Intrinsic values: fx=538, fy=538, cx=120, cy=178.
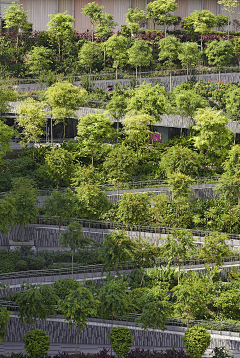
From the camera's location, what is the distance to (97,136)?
129 ft

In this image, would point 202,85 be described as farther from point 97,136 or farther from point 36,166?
point 36,166

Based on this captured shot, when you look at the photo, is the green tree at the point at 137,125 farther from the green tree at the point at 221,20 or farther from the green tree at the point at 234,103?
the green tree at the point at 221,20

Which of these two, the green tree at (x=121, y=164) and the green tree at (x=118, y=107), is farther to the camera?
the green tree at (x=118, y=107)

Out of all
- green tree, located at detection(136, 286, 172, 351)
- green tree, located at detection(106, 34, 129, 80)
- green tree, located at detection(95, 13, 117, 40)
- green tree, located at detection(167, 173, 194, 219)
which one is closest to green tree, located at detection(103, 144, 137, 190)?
green tree, located at detection(167, 173, 194, 219)

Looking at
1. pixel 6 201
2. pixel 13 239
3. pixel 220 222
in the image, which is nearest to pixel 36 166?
pixel 13 239

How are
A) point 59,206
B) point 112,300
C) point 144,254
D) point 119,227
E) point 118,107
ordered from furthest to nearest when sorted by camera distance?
point 118,107 → point 119,227 → point 59,206 → point 144,254 → point 112,300

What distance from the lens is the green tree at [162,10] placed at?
61938 mm

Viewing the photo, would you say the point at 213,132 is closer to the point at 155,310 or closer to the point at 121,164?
the point at 121,164

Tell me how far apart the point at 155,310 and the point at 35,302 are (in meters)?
5.09

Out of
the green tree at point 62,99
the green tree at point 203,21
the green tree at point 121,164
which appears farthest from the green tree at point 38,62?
the green tree at point 121,164

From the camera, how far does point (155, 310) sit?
23.0 m

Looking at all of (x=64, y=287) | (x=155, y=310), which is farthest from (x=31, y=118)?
(x=155, y=310)

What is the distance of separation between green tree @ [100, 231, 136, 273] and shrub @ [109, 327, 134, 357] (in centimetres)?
429

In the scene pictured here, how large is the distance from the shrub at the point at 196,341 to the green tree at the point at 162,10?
153 ft
